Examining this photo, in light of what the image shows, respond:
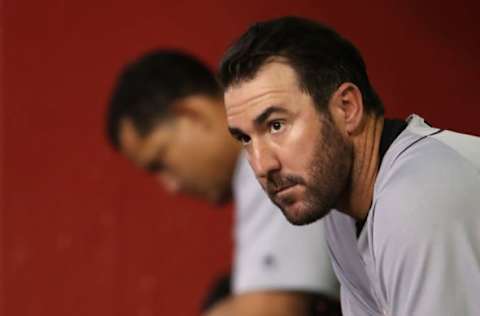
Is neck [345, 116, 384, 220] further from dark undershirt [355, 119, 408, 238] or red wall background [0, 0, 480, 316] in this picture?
red wall background [0, 0, 480, 316]

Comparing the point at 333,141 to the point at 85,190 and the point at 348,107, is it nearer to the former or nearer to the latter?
the point at 348,107

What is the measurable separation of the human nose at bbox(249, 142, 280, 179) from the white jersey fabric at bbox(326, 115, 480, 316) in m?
0.09

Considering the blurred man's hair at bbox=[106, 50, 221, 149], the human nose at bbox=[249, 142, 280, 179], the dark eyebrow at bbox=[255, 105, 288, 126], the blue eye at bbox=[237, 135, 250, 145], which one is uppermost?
the blurred man's hair at bbox=[106, 50, 221, 149]

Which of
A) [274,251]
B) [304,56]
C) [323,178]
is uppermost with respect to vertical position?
[304,56]

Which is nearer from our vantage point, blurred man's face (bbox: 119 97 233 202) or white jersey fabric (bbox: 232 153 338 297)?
white jersey fabric (bbox: 232 153 338 297)

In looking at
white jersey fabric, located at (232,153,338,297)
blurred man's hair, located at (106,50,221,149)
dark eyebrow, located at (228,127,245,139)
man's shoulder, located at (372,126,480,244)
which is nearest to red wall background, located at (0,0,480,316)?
blurred man's hair, located at (106,50,221,149)

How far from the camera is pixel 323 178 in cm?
97

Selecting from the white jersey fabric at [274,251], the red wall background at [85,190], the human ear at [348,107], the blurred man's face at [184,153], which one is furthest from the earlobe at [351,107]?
the red wall background at [85,190]

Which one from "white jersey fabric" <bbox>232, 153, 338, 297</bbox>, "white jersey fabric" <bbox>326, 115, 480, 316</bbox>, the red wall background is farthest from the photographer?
the red wall background

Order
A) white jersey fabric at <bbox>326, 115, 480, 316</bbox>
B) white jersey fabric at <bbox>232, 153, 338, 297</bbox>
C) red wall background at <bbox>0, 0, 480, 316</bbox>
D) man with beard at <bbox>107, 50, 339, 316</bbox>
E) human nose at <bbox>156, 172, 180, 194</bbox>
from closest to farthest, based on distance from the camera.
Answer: white jersey fabric at <bbox>326, 115, 480, 316</bbox>, white jersey fabric at <bbox>232, 153, 338, 297</bbox>, man with beard at <bbox>107, 50, 339, 316</bbox>, human nose at <bbox>156, 172, 180, 194</bbox>, red wall background at <bbox>0, 0, 480, 316</bbox>

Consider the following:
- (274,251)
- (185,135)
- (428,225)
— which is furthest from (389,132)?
(185,135)

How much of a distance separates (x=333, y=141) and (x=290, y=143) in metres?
0.04

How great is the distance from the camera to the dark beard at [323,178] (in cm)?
96

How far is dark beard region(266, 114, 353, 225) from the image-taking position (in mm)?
964
